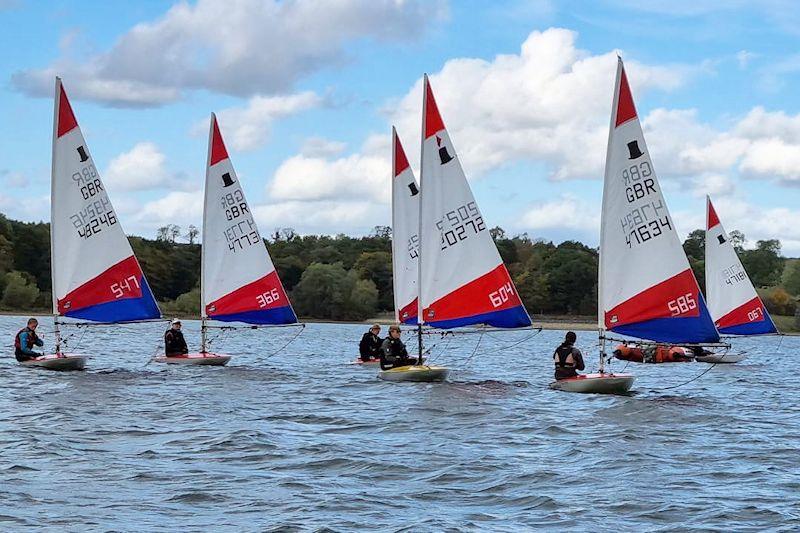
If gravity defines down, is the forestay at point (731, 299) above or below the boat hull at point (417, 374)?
above

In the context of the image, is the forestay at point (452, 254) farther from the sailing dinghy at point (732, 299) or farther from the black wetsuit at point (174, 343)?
the sailing dinghy at point (732, 299)

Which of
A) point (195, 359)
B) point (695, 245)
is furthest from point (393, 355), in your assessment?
point (695, 245)

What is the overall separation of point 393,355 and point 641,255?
251 inches

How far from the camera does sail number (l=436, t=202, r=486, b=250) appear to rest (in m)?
27.0

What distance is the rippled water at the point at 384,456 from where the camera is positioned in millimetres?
12523

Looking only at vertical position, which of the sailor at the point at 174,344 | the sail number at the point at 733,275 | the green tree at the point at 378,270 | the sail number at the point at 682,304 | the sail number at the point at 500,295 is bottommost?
the sailor at the point at 174,344

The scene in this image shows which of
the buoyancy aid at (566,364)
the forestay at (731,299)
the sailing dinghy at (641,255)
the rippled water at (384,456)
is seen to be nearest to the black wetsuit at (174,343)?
the rippled water at (384,456)

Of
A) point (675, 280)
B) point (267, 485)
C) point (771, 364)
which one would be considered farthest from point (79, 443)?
point (771, 364)

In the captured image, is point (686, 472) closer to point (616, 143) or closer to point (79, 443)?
point (79, 443)

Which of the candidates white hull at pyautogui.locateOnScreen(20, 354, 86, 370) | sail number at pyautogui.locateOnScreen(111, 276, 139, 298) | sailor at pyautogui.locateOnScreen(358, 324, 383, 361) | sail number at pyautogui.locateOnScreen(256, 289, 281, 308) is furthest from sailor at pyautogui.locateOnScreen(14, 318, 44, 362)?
sailor at pyautogui.locateOnScreen(358, 324, 383, 361)

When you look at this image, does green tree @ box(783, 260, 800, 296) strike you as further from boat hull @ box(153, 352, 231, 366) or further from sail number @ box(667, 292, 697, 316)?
sail number @ box(667, 292, 697, 316)

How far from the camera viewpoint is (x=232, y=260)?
32906 millimetres

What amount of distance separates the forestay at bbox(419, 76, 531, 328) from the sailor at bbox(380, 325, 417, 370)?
0.93 m

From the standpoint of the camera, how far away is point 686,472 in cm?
1560
